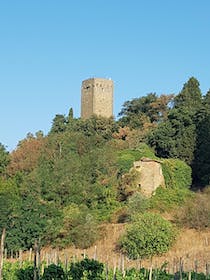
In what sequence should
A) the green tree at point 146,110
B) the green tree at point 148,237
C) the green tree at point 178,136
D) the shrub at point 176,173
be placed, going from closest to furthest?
the green tree at point 148,237 → the shrub at point 176,173 → the green tree at point 178,136 → the green tree at point 146,110

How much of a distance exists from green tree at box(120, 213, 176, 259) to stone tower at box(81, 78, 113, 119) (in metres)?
28.8

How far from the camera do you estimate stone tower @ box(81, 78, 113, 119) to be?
55.8m

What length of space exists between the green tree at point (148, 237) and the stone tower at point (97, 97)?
28788mm

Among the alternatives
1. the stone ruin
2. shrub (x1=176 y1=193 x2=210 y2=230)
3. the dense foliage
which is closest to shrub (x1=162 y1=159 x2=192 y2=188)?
the dense foliage

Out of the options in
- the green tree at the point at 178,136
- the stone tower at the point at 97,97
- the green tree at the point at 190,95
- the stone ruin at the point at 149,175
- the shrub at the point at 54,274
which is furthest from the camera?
the stone tower at the point at 97,97

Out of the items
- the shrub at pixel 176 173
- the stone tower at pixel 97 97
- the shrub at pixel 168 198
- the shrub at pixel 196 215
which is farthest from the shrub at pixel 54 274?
the stone tower at pixel 97 97

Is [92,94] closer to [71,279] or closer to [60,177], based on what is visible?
[60,177]

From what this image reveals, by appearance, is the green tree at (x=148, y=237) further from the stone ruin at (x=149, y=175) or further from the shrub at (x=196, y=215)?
the stone ruin at (x=149, y=175)

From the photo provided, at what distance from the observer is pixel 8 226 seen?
29844mm

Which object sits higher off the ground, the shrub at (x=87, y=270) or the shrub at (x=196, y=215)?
the shrub at (x=196, y=215)

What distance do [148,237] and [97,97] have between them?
101 ft

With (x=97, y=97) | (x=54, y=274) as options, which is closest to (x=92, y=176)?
(x=54, y=274)

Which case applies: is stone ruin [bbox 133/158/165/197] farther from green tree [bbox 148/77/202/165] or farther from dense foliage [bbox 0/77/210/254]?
green tree [bbox 148/77/202/165]

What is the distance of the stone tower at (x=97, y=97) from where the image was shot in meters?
55.8
